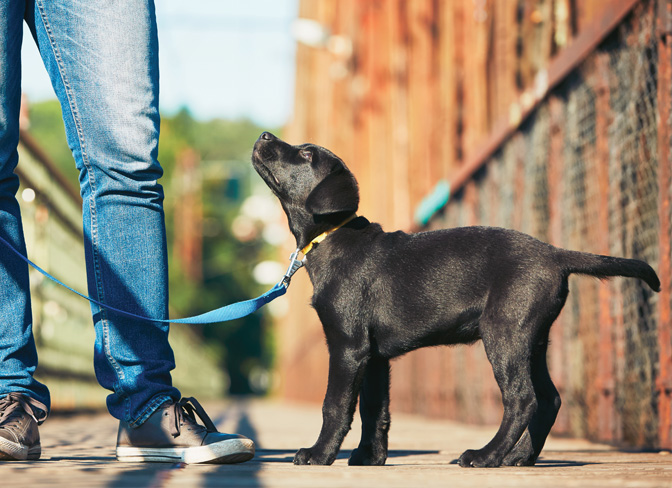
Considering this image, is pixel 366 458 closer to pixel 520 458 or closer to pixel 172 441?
pixel 520 458

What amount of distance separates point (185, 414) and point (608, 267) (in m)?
1.26

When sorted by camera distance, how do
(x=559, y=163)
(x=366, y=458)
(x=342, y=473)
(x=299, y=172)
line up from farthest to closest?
1. (x=559, y=163)
2. (x=299, y=172)
3. (x=366, y=458)
4. (x=342, y=473)

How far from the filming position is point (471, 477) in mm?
2352

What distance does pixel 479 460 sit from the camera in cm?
272

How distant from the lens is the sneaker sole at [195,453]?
2744 mm

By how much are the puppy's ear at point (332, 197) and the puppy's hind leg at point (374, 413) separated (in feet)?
1.49

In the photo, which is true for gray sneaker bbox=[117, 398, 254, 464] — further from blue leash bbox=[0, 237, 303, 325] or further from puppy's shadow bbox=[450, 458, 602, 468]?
puppy's shadow bbox=[450, 458, 602, 468]

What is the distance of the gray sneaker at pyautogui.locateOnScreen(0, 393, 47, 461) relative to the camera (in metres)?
2.77

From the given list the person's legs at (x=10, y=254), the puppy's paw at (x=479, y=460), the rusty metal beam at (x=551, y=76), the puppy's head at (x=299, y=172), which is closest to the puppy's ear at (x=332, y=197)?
the puppy's head at (x=299, y=172)

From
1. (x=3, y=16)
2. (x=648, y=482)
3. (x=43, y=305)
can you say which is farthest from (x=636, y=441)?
(x=43, y=305)

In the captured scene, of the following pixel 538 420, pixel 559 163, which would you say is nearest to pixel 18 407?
pixel 538 420

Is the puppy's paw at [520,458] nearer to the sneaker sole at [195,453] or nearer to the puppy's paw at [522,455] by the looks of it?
the puppy's paw at [522,455]

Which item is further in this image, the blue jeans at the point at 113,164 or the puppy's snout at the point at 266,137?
the puppy's snout at the point at 266,137

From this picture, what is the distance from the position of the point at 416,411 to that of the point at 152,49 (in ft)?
25.3
